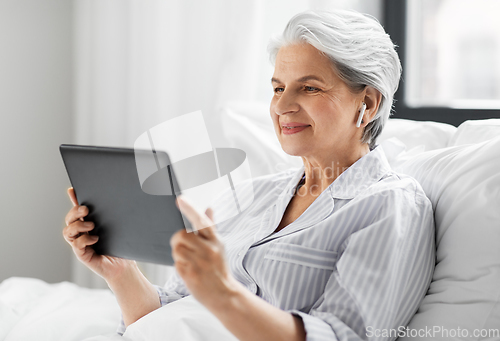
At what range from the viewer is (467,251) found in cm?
80

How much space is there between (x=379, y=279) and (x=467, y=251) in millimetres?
172

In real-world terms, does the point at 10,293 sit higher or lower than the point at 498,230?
lower

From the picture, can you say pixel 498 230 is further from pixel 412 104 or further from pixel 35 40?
pixel 35 40

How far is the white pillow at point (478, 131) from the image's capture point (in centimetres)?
101

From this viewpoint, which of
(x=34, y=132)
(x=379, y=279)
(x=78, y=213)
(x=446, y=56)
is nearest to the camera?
(x=379, y=279)

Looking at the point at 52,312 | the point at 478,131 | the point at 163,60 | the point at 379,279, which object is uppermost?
the point at 163,60

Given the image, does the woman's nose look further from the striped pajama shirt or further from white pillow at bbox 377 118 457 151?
white pillow at bbox 377 118 457 151

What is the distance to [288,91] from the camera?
1004 mm

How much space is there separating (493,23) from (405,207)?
3.71 ft

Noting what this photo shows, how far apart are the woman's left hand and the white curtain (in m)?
1.10

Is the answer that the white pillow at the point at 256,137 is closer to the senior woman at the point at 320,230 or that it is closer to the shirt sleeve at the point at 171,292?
the senior woman at the point at 320,230

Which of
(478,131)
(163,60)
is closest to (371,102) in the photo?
(478,131)

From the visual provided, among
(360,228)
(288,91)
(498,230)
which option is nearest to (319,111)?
(288,91)

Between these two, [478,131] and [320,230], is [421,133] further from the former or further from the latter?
[320,230]
